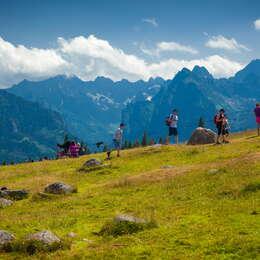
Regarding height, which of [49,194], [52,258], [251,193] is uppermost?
[49,194]

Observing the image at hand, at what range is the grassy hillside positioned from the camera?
20.4 meters

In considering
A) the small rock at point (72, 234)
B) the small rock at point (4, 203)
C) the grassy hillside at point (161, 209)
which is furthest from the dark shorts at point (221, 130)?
the small rock at point (72, 234)

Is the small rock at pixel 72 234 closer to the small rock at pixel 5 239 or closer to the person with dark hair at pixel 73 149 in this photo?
the small rock at pixel 5 239

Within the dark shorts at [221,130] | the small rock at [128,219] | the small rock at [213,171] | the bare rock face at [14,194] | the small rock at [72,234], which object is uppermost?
the dark shorts at [221,130]

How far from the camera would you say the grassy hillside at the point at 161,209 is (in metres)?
20.4

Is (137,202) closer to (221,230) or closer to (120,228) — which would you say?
(120,228)

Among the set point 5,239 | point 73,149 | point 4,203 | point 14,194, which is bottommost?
point 5,239

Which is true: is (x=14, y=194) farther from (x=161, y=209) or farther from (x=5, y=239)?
(x=5, y=239)

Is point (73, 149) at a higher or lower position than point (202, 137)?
higher

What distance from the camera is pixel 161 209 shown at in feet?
91.8

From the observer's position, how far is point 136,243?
2145cm

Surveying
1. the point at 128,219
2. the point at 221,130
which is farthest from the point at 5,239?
the point at 221,130

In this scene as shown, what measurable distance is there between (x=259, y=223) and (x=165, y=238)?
14.9 feet

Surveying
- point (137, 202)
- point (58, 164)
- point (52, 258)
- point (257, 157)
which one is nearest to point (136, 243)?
point (52, 258)
